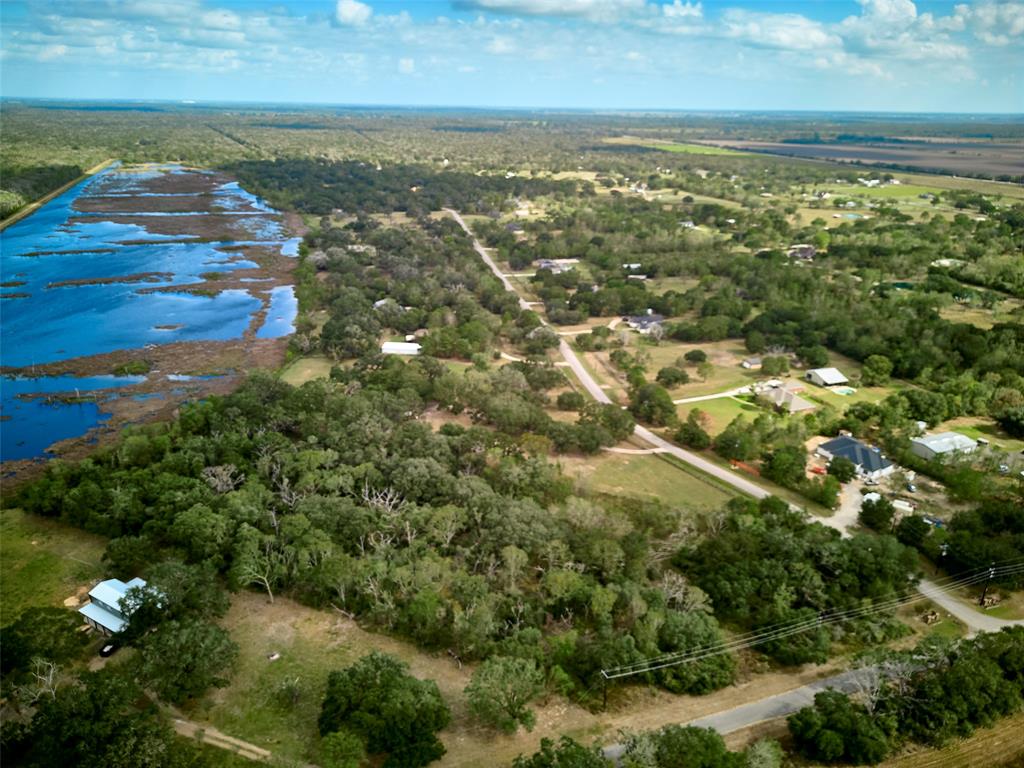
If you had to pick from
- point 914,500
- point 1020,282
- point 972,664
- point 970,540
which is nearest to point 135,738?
point 972,664

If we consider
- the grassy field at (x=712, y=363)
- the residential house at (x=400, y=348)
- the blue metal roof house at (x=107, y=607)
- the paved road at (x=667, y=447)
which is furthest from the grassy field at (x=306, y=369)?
the grassy field at (x=712, y=363)

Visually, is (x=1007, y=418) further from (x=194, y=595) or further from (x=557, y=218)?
(x=557, y=218)

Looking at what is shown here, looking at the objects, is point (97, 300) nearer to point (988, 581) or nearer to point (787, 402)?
point (787, 402)

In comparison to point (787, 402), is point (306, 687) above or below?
below

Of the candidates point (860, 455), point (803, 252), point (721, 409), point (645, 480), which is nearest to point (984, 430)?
point (860, 455)

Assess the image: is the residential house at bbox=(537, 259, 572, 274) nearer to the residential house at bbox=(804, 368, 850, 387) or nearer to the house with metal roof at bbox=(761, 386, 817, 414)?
the residential house at bbox=(804, 368, 850, 387)

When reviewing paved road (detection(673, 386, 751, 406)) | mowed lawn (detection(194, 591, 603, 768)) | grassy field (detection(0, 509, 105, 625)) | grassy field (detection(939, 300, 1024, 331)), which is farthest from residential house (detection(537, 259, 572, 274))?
mowed lawn (detection(194, 591, 603, 768))
